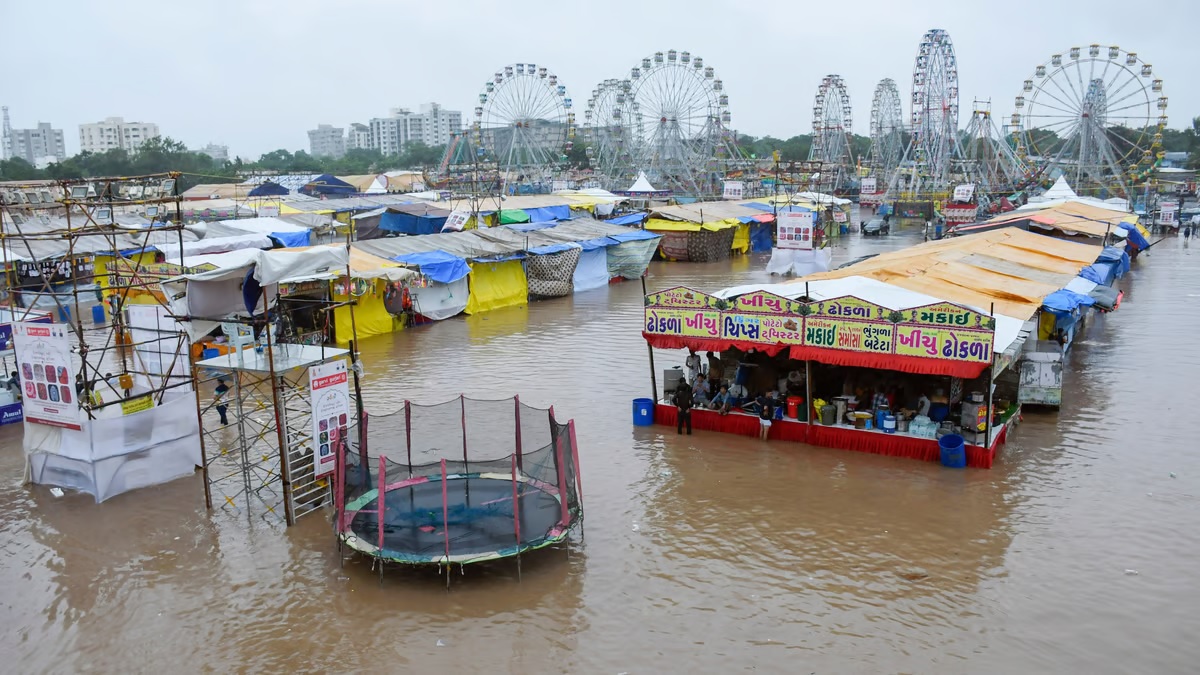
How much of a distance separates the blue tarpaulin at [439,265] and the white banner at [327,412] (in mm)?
13052

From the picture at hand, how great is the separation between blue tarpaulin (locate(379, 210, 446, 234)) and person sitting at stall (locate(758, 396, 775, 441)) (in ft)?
91.1

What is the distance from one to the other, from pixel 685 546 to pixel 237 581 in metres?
4.83

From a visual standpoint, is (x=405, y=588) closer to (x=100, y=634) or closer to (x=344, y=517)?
(x=344, y=517)

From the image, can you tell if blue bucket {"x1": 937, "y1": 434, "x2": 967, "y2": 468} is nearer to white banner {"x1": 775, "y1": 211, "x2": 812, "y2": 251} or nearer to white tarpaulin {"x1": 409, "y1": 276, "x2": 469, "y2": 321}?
white tarpaulin {"x1": 409, "y1": 276, "x2": 469, "y2": 321}

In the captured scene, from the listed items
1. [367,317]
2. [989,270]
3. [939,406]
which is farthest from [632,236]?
[939,406]

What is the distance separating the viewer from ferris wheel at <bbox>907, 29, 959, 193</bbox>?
176 ft

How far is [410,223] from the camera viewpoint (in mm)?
39938

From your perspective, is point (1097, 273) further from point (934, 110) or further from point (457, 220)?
point (934, 110)

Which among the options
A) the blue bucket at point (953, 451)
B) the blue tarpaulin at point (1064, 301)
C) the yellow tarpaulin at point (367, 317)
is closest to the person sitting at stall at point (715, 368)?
the blue bucket at point (953, 451)

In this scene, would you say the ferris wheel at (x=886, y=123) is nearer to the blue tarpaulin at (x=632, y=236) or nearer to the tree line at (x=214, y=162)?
the tree line at (x=214, y=162)

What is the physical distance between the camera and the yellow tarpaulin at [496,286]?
1021 inches

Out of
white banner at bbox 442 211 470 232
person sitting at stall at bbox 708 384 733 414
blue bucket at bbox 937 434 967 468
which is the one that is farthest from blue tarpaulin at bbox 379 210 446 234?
blue bucket at bbox 937 434 967 468

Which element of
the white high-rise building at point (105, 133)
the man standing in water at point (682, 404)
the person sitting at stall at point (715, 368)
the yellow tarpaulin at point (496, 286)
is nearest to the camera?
the man standing in water at point (682, 404)

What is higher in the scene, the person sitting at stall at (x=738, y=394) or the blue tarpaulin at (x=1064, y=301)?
the blue tarpaulin at (x=1064, y=301)
